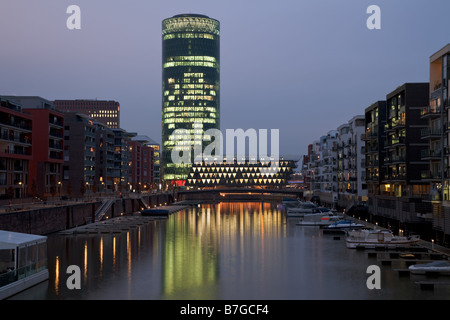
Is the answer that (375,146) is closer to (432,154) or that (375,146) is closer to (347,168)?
(347,168)

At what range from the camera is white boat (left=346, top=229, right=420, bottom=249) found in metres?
76.0

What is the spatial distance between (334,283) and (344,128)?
118m

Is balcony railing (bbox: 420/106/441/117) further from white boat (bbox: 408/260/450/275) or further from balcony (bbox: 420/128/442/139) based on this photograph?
white boat (bbox: 408/260/450/275)

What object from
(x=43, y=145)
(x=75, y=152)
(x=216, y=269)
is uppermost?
(x=43, y=145)

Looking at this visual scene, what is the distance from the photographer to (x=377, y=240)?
78.6 m

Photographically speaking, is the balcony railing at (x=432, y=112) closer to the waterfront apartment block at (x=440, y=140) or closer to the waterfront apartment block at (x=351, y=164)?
the waterfront apartment block at (x=440, y=140)

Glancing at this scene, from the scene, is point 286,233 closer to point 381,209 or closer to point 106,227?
point 381,209

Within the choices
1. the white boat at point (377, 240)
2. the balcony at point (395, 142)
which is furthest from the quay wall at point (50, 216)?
the balcony at point (395, 142)

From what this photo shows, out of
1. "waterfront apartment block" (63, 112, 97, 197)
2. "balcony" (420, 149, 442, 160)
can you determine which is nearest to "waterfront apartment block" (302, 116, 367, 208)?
"balcony" (420, 149, 442, 160)

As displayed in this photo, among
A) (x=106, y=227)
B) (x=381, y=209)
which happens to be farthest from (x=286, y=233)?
(x=106, y=227)

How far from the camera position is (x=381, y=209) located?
121m

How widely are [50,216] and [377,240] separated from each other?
177ft

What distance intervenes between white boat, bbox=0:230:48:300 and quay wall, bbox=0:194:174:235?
23.4m

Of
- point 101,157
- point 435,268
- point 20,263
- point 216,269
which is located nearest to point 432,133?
point 435,268
